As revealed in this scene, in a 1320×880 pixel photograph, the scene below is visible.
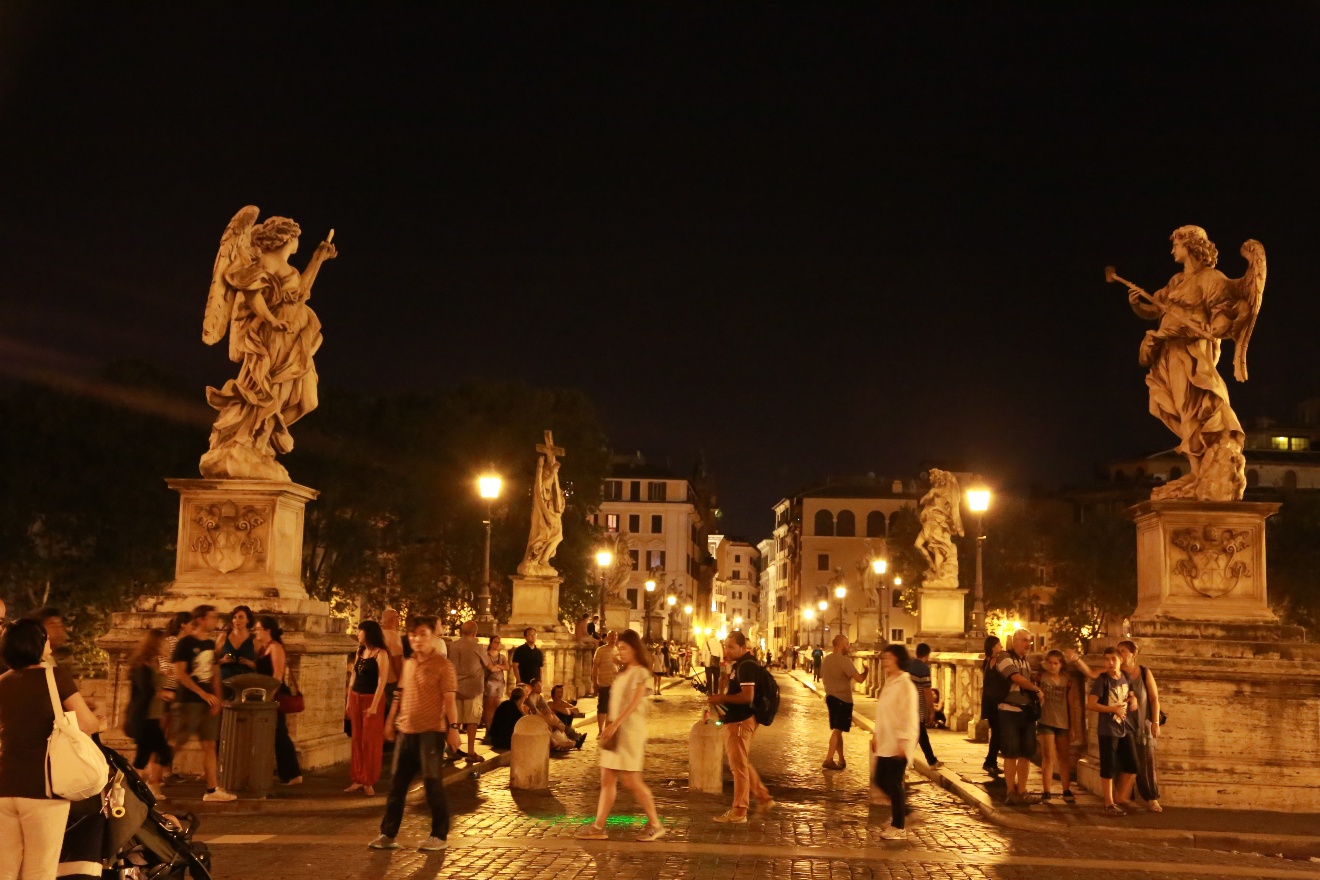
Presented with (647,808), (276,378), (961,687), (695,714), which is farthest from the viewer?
(695,714)

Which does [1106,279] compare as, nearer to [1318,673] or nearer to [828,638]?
[1318,673]

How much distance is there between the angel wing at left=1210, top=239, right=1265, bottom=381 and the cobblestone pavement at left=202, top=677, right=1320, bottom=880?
5.61 meters

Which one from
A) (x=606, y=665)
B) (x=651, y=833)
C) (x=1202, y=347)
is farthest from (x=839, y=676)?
(x=651, y=833)

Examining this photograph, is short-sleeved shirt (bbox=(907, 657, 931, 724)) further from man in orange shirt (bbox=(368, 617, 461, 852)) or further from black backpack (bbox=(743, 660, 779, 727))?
man in orange shirt (bbox=(368, 617, 461, 852))

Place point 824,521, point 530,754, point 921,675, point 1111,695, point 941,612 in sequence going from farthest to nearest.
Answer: point 824,521 < point 941,612 < point 921,675 < point 530,754 < point 1111,695

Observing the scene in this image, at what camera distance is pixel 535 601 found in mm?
30969

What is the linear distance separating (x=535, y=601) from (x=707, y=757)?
Answer: 16530 millimetres

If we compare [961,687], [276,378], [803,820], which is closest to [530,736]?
[803,820]

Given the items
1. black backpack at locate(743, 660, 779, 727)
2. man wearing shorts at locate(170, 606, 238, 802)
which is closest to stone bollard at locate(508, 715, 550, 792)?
black backpack at locate(743, 660, 779, 727)

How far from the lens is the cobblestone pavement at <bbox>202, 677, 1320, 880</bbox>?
9.89 metres

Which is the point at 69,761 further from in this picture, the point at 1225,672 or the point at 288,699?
the point at 1225,672

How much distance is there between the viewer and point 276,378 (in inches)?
611

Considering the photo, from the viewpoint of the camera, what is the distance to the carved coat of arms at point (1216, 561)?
1423cm

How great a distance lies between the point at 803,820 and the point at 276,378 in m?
7.52
